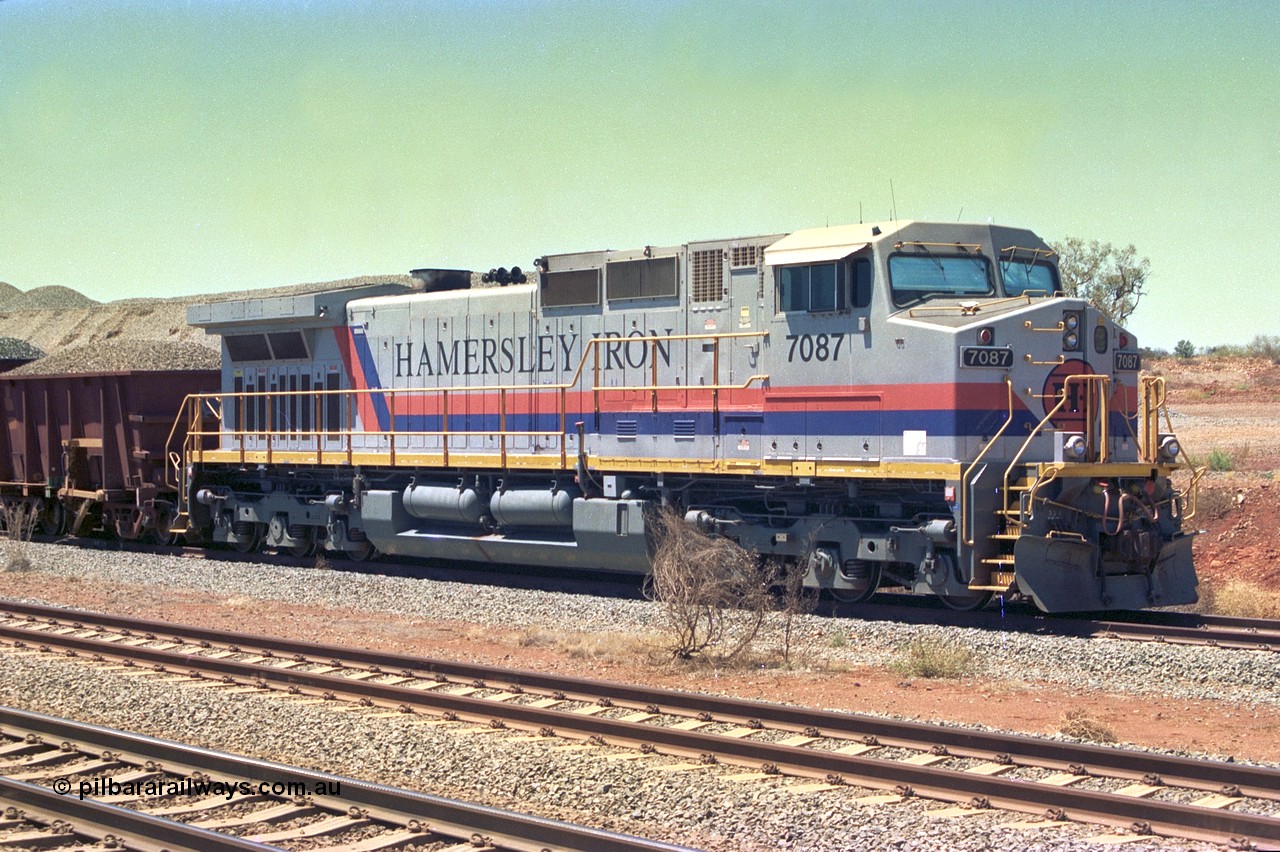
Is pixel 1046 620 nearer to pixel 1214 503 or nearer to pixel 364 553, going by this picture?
pixel 1214 503

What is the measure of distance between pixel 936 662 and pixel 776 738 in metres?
2.94

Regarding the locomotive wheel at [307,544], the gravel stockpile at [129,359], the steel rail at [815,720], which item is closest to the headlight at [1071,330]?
the steel rail at [815,720]

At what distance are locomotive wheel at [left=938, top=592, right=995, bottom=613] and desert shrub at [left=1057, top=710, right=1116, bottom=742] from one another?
3887mm

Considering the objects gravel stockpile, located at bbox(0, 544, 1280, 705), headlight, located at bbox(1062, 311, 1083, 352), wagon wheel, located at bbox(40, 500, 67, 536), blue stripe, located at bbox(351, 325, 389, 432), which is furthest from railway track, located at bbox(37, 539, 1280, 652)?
wagon wheel, located at bbox(40, 500, 67, 536)

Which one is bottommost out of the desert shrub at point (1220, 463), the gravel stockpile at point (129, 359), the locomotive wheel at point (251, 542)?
the locomotive wheel at point (251, 542)

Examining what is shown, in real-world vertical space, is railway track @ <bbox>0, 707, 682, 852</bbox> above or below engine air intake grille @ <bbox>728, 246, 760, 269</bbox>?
below

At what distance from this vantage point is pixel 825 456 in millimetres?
14078

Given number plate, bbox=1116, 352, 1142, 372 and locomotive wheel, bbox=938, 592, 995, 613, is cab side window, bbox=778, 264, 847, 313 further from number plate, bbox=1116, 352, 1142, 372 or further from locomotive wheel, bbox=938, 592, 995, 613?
locomotive wheel, bbox=938, 592, 995, 613

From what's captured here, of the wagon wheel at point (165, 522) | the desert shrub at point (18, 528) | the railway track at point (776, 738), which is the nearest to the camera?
the railway track at point (776, 738)

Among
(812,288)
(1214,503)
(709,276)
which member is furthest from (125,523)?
(1214,503)

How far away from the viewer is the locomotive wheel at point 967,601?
13.3 metres

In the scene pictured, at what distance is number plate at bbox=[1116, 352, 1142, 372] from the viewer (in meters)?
13.9

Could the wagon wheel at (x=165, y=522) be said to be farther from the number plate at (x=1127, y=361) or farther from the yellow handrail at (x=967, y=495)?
the number plate at (x=1127, y=361)

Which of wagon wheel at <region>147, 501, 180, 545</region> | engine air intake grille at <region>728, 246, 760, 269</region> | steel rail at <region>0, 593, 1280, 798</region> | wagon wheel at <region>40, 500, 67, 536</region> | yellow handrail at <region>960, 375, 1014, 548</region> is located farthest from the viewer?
wagon wheel at <region>40, 500, 67, 536</region>
